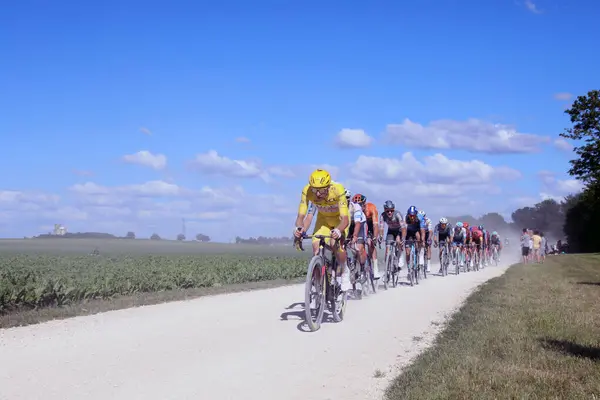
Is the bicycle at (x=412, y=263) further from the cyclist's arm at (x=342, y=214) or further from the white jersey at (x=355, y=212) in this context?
the cyclist's arm at (x=342, y=214)

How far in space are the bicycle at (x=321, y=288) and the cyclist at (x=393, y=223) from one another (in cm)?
704

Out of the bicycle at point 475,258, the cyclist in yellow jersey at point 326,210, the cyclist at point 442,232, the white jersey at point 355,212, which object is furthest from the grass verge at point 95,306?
the bicycle at point 475,258

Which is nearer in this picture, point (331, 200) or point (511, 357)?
point (511, 357)

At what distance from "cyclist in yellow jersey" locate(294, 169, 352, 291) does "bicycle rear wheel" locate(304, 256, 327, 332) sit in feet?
0.86

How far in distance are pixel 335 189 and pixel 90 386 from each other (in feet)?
17.6

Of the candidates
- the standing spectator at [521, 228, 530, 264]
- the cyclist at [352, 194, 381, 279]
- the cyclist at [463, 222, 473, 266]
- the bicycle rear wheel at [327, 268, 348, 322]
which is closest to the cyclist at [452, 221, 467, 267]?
the cyclist at [463, 222, 473, 266]

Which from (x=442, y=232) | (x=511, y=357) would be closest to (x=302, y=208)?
(x=511, y=357)

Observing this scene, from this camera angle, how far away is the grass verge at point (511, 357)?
20.7 feet

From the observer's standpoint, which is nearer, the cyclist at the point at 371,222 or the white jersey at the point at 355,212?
the white jersey at the point at 355,212

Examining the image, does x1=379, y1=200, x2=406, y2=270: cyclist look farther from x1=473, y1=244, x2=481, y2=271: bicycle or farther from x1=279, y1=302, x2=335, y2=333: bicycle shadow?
x1=473, y1=244, x2=481, y2=271: bicycle

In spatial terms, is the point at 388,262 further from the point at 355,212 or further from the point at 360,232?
the point at 355,212

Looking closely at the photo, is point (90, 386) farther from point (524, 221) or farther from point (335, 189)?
point (524, 221)

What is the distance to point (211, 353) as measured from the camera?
27.7 feet

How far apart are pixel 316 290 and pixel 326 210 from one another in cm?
138
